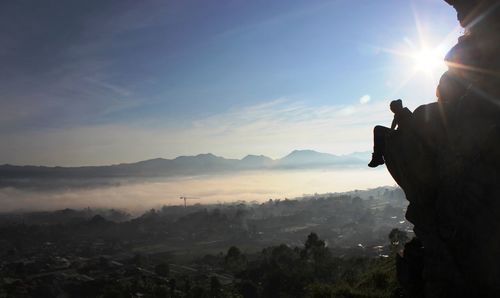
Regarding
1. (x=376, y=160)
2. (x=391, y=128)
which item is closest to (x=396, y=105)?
(x=391, y=128)

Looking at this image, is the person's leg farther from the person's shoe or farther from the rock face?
the rock face

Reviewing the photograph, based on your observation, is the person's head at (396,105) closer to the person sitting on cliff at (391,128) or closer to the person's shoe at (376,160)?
the person sitting on cliff at (391,128)

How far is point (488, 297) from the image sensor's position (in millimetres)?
27812

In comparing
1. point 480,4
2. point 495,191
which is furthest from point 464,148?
point 480,4

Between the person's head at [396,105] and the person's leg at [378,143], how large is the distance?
2569 millimetres

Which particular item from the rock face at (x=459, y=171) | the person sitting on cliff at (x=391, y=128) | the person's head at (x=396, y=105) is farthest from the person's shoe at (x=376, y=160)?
the person's head at (x=396, y=105)

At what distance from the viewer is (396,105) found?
38.1m

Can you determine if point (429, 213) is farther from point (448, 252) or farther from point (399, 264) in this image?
point (399, 264)

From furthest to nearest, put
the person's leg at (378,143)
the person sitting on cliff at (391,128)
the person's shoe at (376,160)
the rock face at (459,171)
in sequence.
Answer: the person's shoe at (376,160) → the person's leg at (378,143) → the person sitting on cliff at (391,128) → the rock face at (459,171)

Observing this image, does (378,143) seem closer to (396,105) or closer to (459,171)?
(396,105)

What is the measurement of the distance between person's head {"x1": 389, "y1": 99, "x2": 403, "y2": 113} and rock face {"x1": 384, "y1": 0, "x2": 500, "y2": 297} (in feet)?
6.52

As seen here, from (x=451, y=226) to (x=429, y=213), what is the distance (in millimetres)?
3783

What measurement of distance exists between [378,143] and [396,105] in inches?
172

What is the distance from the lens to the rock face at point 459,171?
91.4 ft
